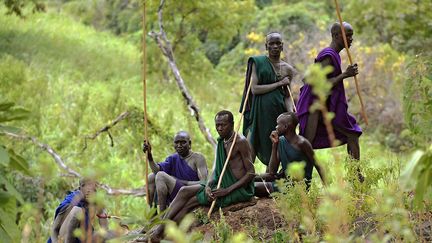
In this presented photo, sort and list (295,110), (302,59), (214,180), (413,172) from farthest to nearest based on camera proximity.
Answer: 1. (302,59)
2. (295,110)
3. (214,180)
4. (413,172)

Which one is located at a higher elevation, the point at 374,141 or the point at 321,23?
the point at 321,23

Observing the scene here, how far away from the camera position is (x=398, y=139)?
16.3 m

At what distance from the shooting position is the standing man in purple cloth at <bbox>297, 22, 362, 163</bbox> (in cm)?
612

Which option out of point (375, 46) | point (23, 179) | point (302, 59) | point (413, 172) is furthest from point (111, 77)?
point (413, 172)

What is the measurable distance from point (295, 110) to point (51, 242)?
2225mm

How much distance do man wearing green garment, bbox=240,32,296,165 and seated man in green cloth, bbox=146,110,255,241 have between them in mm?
619

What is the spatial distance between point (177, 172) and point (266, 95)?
953mm

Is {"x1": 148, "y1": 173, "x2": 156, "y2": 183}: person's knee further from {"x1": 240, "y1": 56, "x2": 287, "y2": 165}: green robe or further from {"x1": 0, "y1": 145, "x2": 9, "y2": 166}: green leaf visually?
{"x1": 0, "y1": 145, "x2": 9, "y2": 166}: green leaf

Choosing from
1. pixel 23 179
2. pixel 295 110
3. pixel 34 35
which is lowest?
pixel 23 179

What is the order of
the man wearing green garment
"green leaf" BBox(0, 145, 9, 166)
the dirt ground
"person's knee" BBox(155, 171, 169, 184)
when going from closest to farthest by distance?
"green leaf" BBox(0, 145, 9, 166) → the dirt ground → "person's knee" BBox(155, 171, 169, 184) → the man wearing green garment

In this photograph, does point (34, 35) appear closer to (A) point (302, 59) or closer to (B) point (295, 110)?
(A) point (302, 59)

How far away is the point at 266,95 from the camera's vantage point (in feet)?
21.0

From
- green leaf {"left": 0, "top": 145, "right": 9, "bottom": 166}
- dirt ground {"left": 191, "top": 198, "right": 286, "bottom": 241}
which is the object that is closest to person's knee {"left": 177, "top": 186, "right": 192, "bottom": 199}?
dirt ground {"left": 191, "top": 198, "right": 286, "bottom": 241}

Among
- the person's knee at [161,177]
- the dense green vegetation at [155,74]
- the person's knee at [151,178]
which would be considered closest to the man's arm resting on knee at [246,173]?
the person's knee at [161,177]
